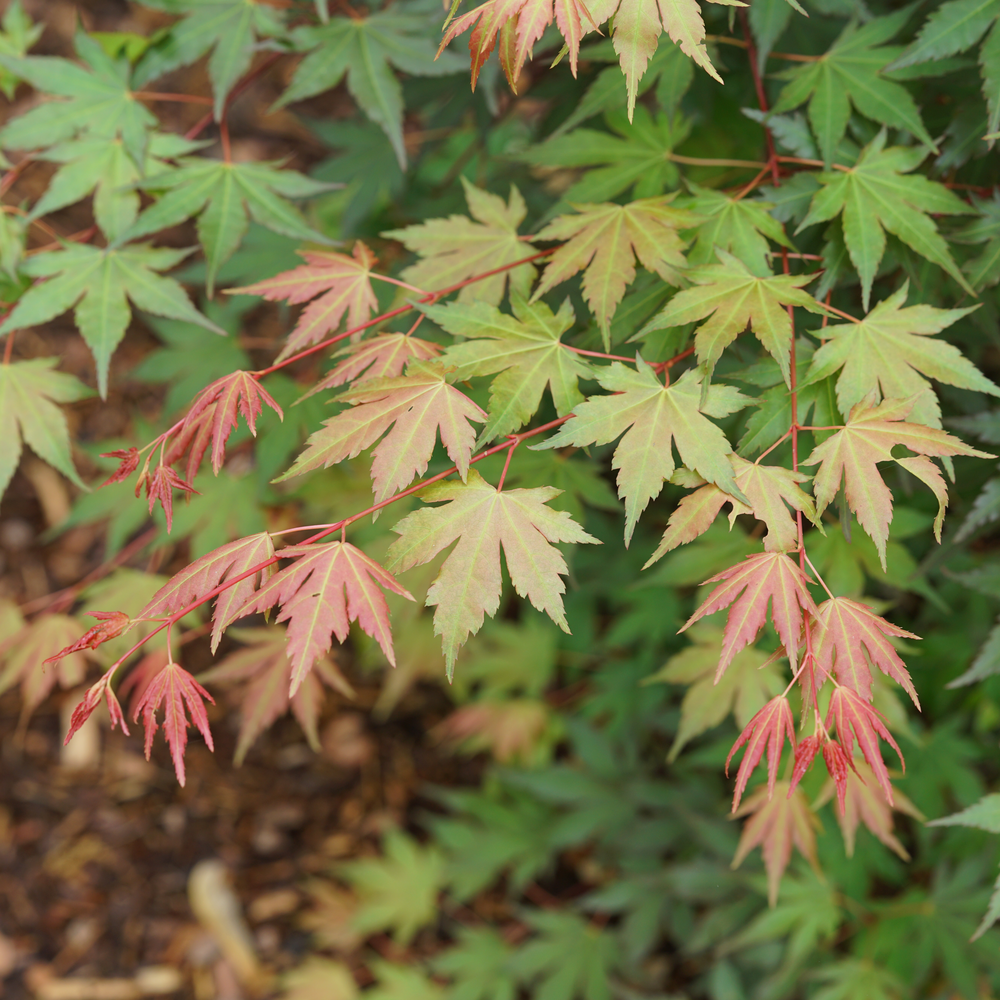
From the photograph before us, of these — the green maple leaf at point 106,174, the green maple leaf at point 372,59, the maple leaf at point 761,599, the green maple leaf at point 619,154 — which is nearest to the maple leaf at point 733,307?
the maple leaf at point 761,599

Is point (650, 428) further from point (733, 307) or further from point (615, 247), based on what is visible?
point (615, 247)

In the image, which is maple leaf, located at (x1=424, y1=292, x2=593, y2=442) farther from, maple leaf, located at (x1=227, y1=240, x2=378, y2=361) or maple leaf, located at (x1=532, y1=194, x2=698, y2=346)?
maple leaf, located at (x1=227, y1=240, x2=378, y2=361)

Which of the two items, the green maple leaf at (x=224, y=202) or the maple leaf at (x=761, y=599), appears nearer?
the maple leaf at (x=761, y=599)

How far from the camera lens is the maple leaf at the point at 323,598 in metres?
1.09

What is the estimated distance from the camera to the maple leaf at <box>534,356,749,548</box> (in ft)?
3.80

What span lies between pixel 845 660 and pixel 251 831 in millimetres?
2852

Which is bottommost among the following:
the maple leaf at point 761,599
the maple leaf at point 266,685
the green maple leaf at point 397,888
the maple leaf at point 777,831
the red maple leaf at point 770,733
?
the green maple leaf at point 397,888

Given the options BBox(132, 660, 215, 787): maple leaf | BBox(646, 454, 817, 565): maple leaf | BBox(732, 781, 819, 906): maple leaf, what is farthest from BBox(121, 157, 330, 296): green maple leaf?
BBox(732, 781, 819, 906): maple leaf

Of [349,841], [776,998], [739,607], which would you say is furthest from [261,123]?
[776,998]

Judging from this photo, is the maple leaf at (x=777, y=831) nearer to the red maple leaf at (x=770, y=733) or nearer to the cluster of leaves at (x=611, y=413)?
the cluster of leaves at (x=611, y=413)

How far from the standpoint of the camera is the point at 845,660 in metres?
1.13

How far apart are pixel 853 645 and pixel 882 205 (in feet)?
2.51

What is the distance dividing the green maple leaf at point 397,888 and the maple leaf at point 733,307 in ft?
8.21

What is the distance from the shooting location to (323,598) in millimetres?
1119
